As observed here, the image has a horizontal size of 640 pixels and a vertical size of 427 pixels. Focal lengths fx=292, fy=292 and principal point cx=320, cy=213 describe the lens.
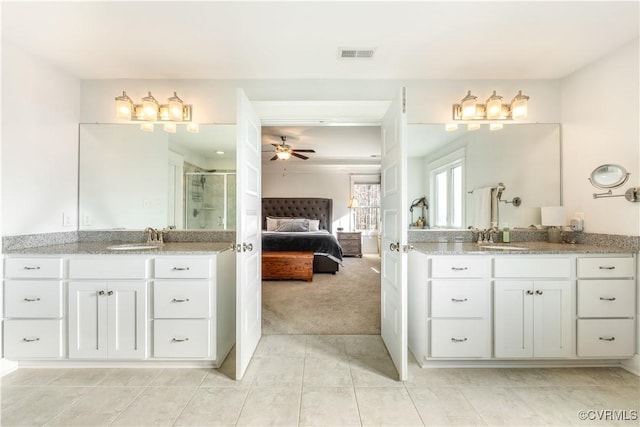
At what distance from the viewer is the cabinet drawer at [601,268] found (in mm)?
2080

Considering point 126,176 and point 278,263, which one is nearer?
point 126,176

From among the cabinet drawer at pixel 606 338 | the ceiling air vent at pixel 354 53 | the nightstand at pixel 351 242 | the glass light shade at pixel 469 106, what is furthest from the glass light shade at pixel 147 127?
the nightstand at pixel 351 242

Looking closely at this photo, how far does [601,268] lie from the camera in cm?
210

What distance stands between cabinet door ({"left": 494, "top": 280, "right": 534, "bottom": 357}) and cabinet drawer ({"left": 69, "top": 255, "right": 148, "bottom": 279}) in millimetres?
2539

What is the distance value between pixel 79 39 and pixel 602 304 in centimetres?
417

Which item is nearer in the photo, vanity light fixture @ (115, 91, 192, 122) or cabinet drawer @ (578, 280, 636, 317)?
cabinet drawer @ (578, 280, 636, 317)

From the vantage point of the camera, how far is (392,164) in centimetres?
226

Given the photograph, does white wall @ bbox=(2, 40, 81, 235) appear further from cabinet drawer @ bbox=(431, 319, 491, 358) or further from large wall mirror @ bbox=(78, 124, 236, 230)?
cabinet drawer @ bbox=(431, 319, 491, 358)

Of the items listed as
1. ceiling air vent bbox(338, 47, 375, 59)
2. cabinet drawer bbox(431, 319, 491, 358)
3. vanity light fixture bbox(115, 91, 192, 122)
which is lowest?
cabinet drawer bbox(431, 319, 491, 358)

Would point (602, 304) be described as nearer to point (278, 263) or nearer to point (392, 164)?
point (392, 164)

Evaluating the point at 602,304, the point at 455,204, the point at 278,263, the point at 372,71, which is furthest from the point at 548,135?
the point at 278,263

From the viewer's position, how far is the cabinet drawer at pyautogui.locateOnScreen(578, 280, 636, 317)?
2.09 m

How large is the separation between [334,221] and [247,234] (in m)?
5.47

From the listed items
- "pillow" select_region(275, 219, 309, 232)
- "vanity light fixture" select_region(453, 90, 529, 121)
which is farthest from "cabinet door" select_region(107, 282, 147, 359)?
"pillow" select_region(275, 219, 309, 232)
